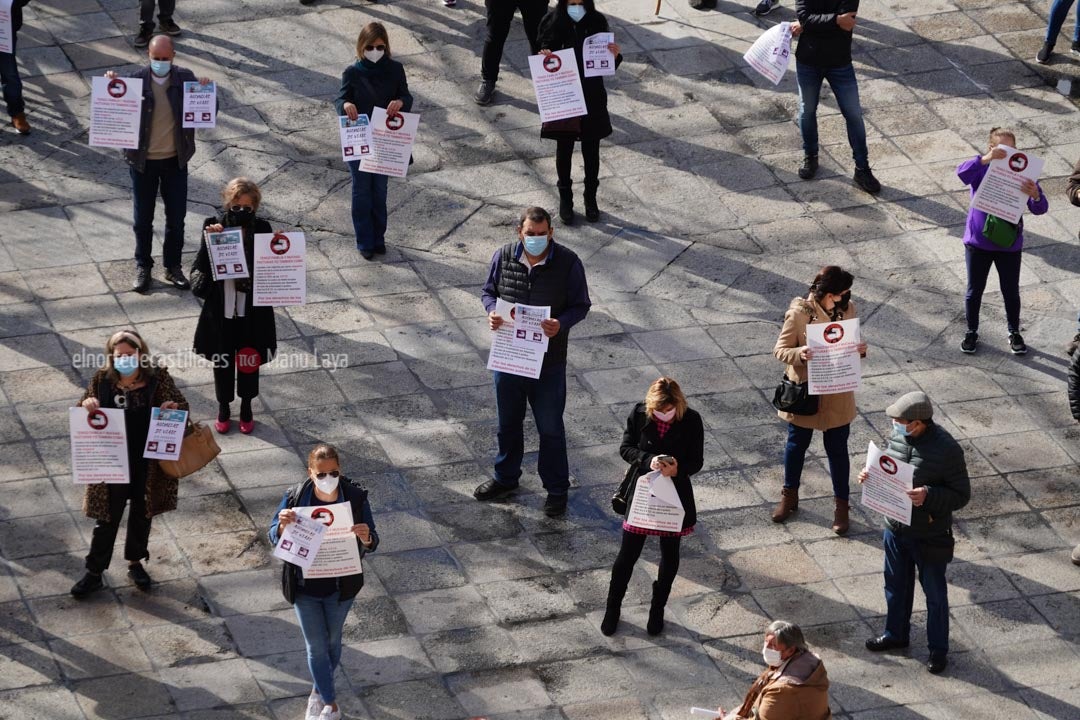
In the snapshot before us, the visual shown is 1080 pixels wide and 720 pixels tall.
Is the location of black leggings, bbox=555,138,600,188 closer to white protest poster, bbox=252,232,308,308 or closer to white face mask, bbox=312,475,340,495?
white protest poster, bbox=252,232,308,308

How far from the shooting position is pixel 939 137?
50.1 ft

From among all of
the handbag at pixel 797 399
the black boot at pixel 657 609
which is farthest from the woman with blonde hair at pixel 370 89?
the black boot at pixel 657 609

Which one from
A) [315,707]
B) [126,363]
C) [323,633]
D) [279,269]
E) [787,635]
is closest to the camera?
Result: [787,635]

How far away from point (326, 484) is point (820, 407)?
128 inches

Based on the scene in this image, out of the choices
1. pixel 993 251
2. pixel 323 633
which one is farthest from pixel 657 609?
pixel 993 251

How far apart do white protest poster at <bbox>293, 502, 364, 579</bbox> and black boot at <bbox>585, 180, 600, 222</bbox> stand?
566cm

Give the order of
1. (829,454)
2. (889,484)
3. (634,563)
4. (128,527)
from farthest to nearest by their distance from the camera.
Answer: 1. (829,454)
2. (128,527)
3. (634,563)
4. (889,484)

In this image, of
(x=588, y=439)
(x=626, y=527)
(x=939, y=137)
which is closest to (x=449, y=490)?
(x=588, y=439)

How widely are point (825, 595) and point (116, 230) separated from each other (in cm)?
636

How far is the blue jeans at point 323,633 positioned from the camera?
9.16 meters

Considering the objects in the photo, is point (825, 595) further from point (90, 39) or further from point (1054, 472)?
point (90, 39)

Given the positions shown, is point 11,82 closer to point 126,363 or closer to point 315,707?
point 126,363

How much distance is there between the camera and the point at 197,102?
12547 millimetres

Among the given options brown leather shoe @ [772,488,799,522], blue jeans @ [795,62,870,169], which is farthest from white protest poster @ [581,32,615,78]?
brown leather shoe @ [772,488,799,522]
